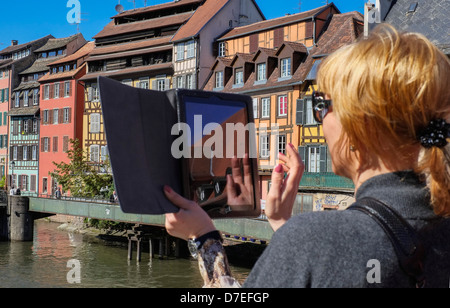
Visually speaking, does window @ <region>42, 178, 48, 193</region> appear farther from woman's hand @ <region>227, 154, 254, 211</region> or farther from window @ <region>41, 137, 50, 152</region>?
woman's hand @ <region>227, 154, 254, 211</region>

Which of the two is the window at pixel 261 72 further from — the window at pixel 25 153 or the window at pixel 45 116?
the window at pixel 25 153

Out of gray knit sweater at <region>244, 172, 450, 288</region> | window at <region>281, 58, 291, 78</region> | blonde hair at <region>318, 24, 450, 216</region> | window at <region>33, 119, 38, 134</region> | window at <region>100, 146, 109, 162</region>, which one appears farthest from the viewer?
window at <region>33, 119, 38, 134</region>

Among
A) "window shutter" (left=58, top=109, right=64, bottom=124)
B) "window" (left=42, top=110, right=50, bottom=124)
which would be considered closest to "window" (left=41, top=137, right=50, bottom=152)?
"window" (left=42, top=110, right=50, bottom=124)

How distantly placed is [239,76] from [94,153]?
1366 centimetres

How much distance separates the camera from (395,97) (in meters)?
1.58

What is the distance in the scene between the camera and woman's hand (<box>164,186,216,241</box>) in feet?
6.48

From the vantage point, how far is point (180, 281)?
24.3 m

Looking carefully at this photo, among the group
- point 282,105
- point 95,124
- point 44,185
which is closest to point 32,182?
point 44,185

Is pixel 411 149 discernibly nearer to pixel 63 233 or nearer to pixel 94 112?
pixel 63 233

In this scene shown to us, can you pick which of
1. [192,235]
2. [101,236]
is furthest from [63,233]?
[192,235]

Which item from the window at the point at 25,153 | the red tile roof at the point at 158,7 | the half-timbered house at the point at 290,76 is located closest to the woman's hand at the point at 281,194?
the half-timbered house at the point at 290,76

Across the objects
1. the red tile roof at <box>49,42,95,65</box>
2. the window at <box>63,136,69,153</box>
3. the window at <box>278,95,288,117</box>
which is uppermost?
the red tile roof at <box>49,42,95,65</box>

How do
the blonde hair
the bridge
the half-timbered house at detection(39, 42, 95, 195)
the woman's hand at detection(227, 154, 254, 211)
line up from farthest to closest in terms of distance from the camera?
the half-timbered house at detection(39, 42, 95, 195) < the bridge < the woman's hand at detection(227, 154, 254, 211) < the blonde hair

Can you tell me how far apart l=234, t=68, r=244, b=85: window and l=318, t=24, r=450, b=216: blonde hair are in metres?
30.3
